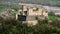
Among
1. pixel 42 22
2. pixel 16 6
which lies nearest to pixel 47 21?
pixel 42 22

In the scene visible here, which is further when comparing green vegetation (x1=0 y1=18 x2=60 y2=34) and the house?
the house

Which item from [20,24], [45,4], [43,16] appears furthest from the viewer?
[45,4]

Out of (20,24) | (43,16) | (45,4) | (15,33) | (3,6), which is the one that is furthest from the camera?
(45,4)

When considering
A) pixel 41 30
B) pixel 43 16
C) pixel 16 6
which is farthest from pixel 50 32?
pixel 16 6

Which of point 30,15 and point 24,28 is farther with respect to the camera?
point 30,15

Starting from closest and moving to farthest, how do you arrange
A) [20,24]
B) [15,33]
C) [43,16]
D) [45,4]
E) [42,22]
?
[15,33] < [20,24] < [42,22] < [43,16] < [45,4]

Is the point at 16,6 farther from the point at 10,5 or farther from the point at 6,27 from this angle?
the point at 6,27

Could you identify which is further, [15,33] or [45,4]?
[45,4]

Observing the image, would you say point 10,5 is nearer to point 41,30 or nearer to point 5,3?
point 5,3

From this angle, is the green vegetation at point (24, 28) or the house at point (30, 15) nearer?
the green vegetation at point (24, 28)
